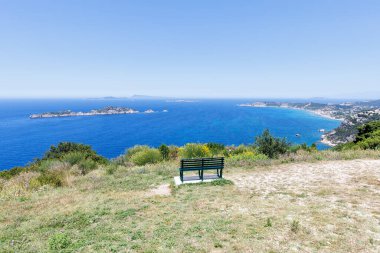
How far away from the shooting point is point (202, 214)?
20.4 ft

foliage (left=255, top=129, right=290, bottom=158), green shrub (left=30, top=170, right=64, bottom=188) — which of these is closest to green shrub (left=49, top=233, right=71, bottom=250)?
green shrub (left=30, top=170, right=64, bottom=188)

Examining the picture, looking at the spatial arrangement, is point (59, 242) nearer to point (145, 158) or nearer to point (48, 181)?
point (48, 181)

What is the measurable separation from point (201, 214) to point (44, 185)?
7.74 m

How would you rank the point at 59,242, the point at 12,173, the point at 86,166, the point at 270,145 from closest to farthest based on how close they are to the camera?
the point at 59,242, the point at 86,166, the point at 12,173, the point at 270,145

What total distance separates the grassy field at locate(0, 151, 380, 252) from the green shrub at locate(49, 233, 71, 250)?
0.8 inches

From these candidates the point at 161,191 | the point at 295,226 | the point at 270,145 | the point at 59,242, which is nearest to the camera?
the point at 59,242

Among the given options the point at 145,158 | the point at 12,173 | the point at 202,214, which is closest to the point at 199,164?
the point at 202,214

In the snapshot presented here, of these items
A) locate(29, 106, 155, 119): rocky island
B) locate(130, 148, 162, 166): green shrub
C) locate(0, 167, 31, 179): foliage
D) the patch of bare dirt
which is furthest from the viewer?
locate(29, 106, 155, 119): rocky island

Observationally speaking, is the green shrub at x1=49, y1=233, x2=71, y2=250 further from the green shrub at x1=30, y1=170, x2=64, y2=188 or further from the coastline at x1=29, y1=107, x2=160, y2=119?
the coastline at x1=29, y1=107, x2=160, y2=119

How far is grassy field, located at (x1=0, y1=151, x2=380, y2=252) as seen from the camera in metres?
4.66

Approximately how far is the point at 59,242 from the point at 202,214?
3.52 meters

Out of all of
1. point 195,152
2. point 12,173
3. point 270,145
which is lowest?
point 12,173

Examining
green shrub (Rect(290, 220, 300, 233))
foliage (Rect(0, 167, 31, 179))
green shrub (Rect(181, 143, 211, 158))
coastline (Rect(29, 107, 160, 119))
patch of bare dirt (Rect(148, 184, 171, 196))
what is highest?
green shrub (Rect(290, 220, 300, 233))

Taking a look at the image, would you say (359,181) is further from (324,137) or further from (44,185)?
(324,137)
